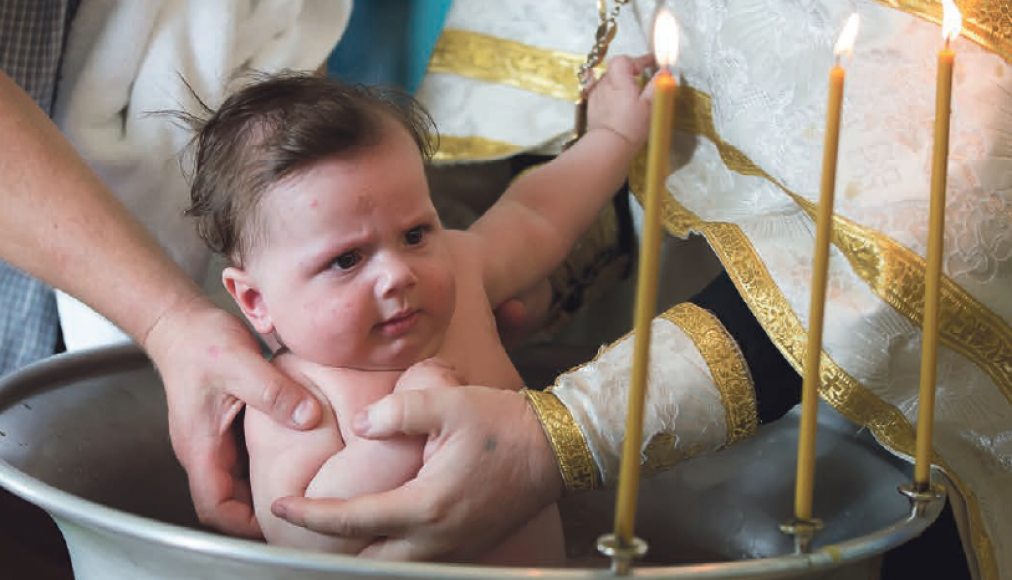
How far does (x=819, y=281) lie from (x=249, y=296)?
33 centimetres

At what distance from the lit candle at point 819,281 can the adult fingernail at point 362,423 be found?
21 cm

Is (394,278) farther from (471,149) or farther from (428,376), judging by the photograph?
(471,149)

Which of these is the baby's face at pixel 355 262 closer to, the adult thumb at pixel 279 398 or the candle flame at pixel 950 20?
the adult thumb at pixel 279 398

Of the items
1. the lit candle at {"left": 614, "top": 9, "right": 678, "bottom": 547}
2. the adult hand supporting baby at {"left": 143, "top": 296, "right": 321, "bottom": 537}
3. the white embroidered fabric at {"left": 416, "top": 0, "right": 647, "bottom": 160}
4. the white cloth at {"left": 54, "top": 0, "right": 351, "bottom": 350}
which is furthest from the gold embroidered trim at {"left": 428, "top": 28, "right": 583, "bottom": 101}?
the lit candle at {"left": 614, "top": 9, "right": 678, "bottom": 547}

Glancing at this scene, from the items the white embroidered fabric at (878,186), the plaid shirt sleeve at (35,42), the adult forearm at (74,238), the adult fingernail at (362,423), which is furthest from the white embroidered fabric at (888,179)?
the plaid shirt sleeve at (35,42)

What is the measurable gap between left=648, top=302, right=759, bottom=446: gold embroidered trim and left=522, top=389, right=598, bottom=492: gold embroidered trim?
0.26 feet

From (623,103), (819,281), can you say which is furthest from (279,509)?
(623,103)

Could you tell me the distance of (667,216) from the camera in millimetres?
784

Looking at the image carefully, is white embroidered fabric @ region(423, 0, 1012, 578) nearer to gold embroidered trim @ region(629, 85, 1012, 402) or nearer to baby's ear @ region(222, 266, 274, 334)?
gold embroidered trim @ region(629, 85, 1012, 402)

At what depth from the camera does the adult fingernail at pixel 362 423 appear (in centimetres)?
60

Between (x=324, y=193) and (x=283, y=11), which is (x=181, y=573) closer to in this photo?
(x=324, y=193)

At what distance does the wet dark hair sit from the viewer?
0.64 meters

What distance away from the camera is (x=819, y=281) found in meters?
0.49

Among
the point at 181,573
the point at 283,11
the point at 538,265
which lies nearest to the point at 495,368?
the point at 538,265
